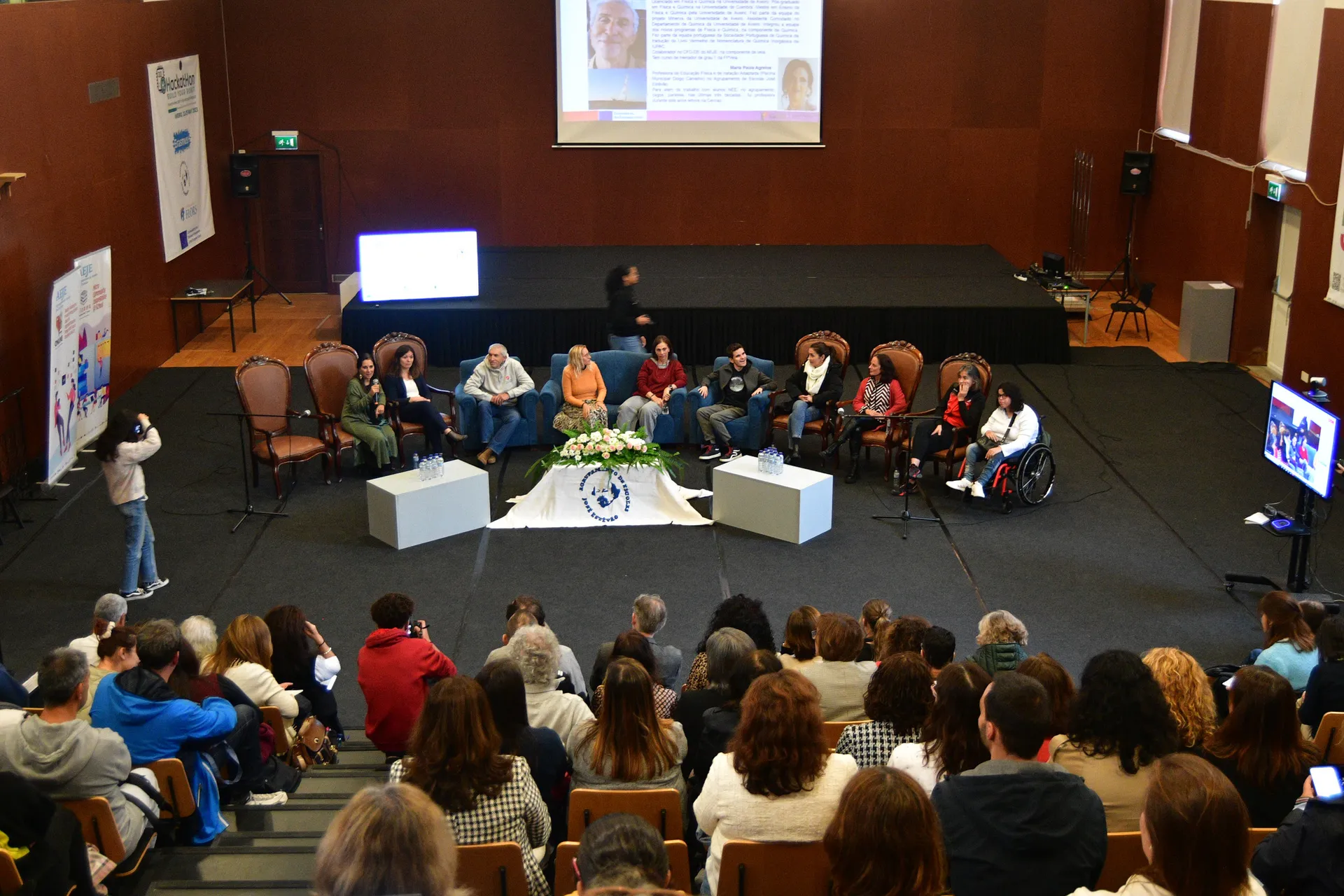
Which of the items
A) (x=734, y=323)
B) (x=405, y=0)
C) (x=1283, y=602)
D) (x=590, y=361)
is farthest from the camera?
(x=405, y=0)

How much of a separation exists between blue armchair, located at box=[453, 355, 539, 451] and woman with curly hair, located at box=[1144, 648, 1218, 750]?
20.6 ft

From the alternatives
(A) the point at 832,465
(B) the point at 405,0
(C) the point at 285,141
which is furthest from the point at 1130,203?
(C) the point at 285,141

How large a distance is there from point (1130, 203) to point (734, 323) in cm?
568

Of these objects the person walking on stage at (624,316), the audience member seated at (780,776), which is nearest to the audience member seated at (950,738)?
the audience member seated at (780,776)

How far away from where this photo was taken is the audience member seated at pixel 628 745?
3.81 metres

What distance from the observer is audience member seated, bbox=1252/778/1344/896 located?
3.02 meters

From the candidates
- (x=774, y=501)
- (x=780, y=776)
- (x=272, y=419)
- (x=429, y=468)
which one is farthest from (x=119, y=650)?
(x=272, y=419)

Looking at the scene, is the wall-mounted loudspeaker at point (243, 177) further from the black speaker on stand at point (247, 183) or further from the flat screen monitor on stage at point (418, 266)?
the flat screen monitor on stage at point (418, 266)

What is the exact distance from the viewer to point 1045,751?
3877mm

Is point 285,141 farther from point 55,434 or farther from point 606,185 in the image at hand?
point 55,434

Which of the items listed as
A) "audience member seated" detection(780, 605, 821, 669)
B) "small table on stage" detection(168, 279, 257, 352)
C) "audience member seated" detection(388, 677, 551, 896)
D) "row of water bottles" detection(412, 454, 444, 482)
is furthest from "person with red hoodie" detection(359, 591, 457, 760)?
"small table on stage" detection(168, 279, 257, 352)

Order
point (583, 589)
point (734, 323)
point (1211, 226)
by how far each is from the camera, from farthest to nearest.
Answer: point (1211, 226)
point (734, 323)
point (583, 589)

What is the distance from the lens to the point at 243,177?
14.4 metres

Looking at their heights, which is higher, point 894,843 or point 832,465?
point 894,843
